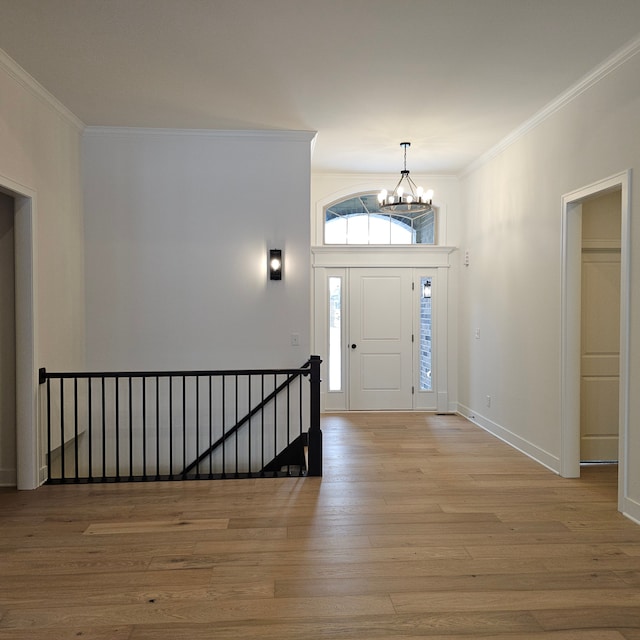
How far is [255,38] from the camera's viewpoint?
3.61 metres

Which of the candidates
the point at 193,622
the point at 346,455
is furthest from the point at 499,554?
the point at 346,455

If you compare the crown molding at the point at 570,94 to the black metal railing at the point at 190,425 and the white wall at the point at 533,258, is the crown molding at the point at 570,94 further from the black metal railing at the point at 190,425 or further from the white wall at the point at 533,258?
the black metal railing at the point at 190,425

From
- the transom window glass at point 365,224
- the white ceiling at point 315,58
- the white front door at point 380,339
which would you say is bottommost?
the white front door at point 380,339

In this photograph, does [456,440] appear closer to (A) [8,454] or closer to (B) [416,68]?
(B) [416,68]

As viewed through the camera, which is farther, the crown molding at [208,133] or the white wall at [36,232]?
the crown molding at [208,133]

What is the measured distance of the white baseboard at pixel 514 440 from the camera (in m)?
4.91

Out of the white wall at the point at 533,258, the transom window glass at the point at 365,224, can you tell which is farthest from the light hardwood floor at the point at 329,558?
the transom window glass at the point at 365,224

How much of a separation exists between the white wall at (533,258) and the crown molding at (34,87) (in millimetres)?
4224

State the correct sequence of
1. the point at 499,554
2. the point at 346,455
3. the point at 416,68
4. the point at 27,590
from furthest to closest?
the point at 346,455 → the point at 416,68 → the point at 499,554 → the point at 27,590

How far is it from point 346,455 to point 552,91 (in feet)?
12.0

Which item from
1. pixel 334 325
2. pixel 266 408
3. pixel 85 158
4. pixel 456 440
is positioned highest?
pixel 85 158


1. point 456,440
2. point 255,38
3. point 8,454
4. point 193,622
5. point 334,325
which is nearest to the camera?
point 193,622

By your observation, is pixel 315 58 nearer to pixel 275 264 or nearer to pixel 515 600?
pixel 275 264

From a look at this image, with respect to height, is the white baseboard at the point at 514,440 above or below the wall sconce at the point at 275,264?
below
